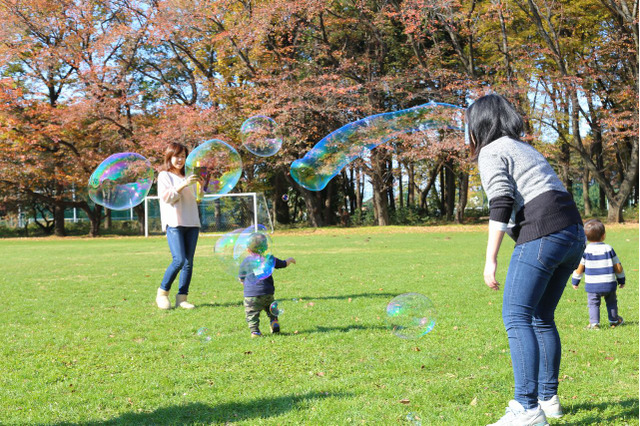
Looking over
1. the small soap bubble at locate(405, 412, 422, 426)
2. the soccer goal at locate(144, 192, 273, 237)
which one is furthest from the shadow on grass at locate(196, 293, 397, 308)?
the soccer goal at locate(144, 192, 273, 237)

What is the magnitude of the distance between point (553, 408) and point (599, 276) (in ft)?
9.31

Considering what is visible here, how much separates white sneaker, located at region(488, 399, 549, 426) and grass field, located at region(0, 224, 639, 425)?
21cm

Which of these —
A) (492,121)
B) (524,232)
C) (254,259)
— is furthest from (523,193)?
(254,259)

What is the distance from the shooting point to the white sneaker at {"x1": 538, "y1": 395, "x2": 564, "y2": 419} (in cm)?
336

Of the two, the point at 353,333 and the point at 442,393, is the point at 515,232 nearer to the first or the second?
the point at 442,393

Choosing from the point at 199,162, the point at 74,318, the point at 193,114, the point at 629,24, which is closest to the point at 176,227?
the point at 199,162

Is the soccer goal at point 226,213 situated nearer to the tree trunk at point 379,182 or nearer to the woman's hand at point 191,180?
the tree trunk at point 379,182

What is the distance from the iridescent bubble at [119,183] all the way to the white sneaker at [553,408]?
18.0 feet

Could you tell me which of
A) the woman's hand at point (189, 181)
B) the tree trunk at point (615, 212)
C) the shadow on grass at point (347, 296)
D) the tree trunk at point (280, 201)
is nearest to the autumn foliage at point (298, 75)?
the tree trunk at point (615, 212)

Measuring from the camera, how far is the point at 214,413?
11.6 feet

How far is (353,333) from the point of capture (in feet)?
18.6

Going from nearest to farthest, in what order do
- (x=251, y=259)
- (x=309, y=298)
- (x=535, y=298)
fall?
(x=535, y=298) < (x=251, y=259) < (x=309, y=298)

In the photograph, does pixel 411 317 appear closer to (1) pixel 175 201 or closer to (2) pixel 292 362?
(2) pixel 292 362

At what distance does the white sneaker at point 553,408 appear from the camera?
3.36 metres
